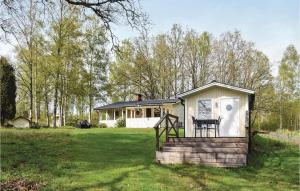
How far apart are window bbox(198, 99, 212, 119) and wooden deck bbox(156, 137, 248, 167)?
3323mm

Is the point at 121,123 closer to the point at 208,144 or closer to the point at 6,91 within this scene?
the point at 6,91

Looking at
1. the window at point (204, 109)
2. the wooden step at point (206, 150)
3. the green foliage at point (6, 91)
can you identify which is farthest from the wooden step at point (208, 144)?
the green foliage at point (6, 91)

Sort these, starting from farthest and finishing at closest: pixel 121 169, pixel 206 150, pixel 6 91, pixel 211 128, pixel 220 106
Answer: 1. pixel 6 91
2. pixel 220 106
3. pixel 211 128
4. pixel 206 150
5. pixel 121 169

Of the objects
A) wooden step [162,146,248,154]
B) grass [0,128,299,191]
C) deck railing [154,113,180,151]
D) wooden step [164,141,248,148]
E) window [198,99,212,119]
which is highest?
window [198,99,212,119]

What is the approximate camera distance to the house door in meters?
19.6

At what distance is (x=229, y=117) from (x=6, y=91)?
21.4m

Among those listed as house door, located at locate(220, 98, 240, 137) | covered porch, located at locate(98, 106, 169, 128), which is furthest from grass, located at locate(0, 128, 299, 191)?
covered porch, located at locate(98, 106, 169, 128)

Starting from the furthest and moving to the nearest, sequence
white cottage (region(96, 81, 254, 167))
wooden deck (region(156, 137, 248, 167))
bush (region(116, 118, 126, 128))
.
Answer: bush (region(116, 118, 126, 128)) → white cottage (region(96, 81, 254, 167)) → wooden deck (region(156, 137, 248, 167))

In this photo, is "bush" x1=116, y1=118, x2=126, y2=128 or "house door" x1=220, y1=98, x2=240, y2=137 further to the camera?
"bush" x1=116, y1=118, x2=126, y2=128

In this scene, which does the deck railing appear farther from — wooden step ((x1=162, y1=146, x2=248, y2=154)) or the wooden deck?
wooden step ((x1=162, y1=146, x2=248, y2=154))

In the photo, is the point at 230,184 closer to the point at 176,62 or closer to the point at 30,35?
the point at 30,35

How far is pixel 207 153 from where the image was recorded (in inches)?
591

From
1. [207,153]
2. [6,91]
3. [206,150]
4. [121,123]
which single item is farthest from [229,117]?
[121,123]

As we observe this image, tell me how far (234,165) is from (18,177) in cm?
786
